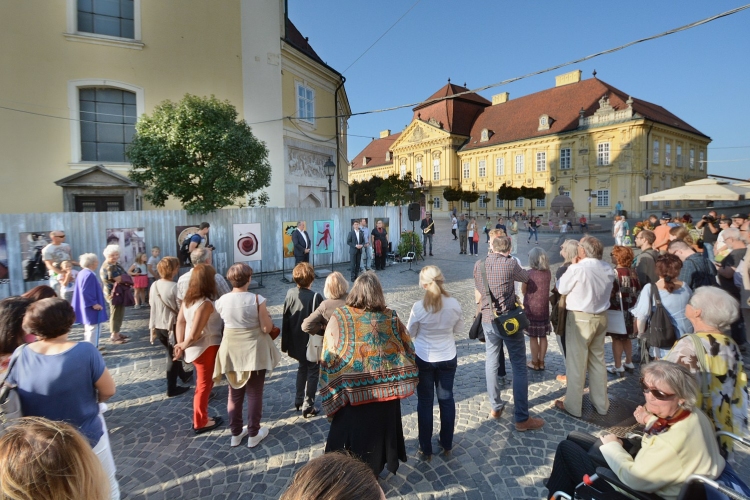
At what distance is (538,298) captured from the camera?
5398 mm

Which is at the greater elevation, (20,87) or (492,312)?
(20,87)

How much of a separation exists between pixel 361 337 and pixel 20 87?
643 inches

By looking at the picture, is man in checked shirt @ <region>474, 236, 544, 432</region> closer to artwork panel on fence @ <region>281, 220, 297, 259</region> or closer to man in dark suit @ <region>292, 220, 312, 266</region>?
man in dark suit @ <region>292, 220, 312, 266</region>

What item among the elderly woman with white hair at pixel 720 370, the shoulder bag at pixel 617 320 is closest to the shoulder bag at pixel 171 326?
the elderly woman with white hair at pixel 720 370

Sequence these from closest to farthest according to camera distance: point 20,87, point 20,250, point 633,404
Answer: point 633,404
point 20,250
point 20,87

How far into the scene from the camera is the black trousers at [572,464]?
2770 mm

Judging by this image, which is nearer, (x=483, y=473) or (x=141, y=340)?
(x=483, y=473)

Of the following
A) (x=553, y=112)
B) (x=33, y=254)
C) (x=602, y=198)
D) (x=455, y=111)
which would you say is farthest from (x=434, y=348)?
(x=455, y=111)

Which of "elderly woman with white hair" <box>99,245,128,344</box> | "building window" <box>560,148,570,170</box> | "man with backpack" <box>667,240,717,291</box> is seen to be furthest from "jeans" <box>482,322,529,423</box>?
"building window" <box>560,148,570,170</box>

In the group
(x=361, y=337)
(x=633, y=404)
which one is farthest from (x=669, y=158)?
(x=361, y=337)

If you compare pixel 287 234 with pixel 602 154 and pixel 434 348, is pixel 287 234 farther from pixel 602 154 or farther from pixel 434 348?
pixel 602 154

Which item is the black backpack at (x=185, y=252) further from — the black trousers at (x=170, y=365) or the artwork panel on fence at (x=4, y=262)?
the black trousers at (x=170, y=365)

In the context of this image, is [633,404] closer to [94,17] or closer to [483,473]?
[483,473]

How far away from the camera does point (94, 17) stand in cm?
1431
